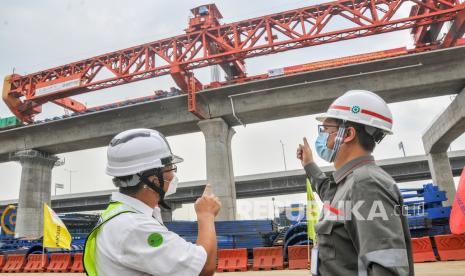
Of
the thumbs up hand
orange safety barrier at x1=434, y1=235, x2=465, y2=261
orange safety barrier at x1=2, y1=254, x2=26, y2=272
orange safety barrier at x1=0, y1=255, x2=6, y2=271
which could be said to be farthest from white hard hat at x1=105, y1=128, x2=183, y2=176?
orange safety barrier at x1=0, y1=255, x2=6, y2=271

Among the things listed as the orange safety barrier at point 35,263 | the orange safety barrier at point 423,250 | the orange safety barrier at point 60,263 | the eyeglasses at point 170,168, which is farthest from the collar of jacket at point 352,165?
the orange safety barrier at point 35,263

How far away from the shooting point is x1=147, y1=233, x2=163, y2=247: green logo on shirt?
5.91 feet

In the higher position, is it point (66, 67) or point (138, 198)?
point (66, 67)

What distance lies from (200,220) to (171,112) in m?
23.2

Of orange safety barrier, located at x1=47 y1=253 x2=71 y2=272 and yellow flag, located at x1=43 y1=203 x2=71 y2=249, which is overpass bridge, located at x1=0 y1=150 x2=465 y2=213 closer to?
orange safety barrier, located at x1=47 y1=253 x2=71 y2=272

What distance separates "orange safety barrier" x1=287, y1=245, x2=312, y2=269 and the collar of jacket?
11.1 meters

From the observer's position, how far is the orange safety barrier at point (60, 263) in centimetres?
1578

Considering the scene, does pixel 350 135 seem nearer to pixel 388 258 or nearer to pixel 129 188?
pixel 388 258

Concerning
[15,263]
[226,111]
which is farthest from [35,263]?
[226,111]

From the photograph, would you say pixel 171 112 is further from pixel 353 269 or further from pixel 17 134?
pixel 353 269

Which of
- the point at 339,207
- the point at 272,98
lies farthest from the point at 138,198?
the point at 272,98

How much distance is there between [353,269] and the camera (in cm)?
193

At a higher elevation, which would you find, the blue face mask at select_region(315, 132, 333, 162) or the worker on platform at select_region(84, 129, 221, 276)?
the blue face mask at select_region(315, 132, 333, 162)

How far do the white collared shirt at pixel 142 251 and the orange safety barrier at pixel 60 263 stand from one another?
1622 centimetres
